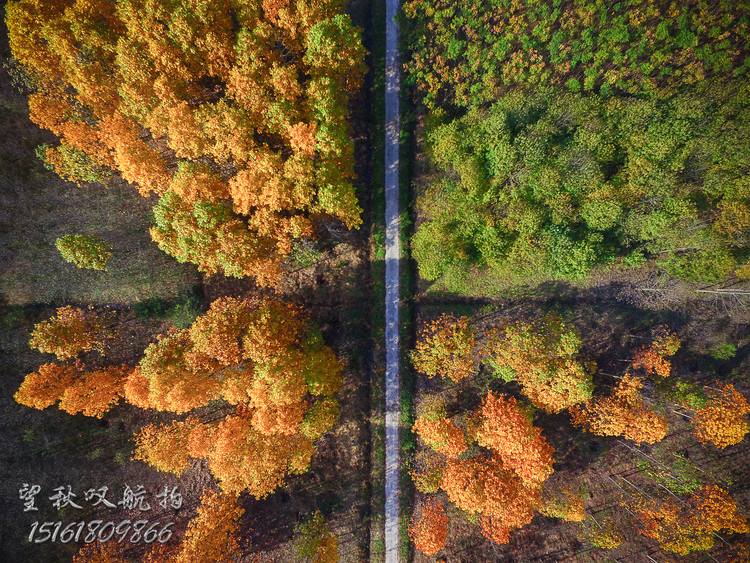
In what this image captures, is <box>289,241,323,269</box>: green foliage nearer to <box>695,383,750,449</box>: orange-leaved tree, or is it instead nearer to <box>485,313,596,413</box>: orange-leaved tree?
<box>485,313,596,413</box>: orange-leaved tree

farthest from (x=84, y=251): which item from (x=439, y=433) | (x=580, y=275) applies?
(x=580, y=275)

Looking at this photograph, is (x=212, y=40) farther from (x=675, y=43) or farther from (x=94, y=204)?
(x=675, y=43)

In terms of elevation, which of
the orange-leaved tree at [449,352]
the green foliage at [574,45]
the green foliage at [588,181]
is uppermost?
the green foliage at [574,45]

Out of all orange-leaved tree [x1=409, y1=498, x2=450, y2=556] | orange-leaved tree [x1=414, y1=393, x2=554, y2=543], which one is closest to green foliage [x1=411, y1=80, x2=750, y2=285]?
orange-leaved tree [x1=414, y1=393, x2=554, y2=543]

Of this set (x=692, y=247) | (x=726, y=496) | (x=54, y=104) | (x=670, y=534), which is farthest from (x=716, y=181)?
(x=54, y=104)

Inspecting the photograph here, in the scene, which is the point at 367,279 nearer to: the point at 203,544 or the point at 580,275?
the point at 580,275

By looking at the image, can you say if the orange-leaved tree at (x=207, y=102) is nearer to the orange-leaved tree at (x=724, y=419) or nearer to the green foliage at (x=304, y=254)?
the green foliage at (x=304, y=254)

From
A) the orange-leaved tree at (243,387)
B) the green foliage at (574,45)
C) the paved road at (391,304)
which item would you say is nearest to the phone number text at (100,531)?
the orange-leaved tree at (243,387)
